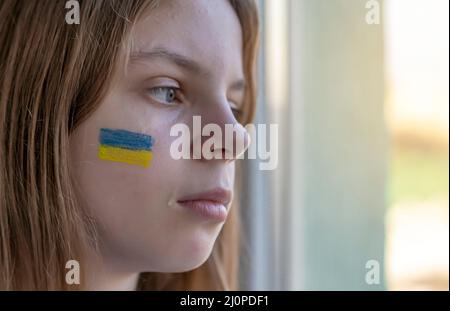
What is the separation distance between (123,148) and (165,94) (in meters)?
0.09

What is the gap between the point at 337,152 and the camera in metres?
1.04

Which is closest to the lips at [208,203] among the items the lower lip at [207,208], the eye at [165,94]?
the lower lip at [207,208]

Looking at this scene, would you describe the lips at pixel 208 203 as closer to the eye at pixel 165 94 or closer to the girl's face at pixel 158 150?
the girl's face at pixel 158 150

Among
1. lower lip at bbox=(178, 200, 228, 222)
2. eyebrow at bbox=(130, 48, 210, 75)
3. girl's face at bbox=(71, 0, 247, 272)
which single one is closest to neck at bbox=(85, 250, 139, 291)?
girl's face at bbox=(71, 0, 247, 272)

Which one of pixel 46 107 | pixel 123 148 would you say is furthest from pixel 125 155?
pixel 46 107

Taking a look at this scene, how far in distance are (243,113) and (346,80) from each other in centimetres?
20

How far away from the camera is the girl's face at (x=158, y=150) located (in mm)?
748

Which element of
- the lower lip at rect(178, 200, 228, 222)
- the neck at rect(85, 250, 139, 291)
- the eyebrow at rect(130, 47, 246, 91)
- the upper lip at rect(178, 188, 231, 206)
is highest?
the eyebrow at rect(130, 47, 246, 91)

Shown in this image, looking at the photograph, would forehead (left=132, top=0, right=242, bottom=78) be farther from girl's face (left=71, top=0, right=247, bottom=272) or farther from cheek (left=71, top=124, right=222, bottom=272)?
cheek (left=71, top=124, right=222, bottom=272)

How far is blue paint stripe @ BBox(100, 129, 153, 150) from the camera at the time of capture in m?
0.74

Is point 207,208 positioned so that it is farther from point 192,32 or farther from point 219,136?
point 192,32

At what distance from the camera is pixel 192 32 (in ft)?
2.55

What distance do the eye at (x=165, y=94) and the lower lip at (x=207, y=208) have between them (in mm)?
137

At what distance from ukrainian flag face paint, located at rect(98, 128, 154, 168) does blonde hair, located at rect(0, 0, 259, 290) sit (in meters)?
0.04
